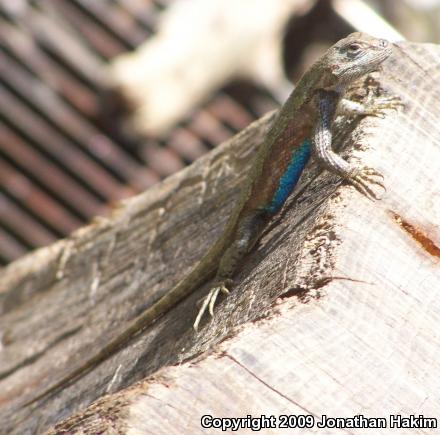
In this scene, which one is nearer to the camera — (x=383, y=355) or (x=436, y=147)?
(x=383, y=355)

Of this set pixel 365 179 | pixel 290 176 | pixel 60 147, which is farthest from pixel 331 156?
pixel 60 147

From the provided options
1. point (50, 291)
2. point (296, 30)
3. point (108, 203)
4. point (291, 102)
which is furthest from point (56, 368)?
point (296, 30)

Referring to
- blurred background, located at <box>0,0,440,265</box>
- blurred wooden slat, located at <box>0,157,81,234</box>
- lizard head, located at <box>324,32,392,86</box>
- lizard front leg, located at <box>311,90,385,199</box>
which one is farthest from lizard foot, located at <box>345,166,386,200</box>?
blurred wooden slat, located at <box>0,157,81,234</box>

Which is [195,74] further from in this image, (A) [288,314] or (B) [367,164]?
(A) [288,314]

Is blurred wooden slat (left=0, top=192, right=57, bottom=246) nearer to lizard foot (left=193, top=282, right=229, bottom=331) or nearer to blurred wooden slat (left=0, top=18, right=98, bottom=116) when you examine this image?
blurred wooden slat (left=0, top=18, right=98, bottom=116)

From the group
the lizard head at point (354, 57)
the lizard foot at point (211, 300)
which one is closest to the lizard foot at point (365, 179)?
the lizard foot at point (211, 300)

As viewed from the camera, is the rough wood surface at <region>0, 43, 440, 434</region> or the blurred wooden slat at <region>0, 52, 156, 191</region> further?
the blurred wooden slat at <region>0, 52, 156, 191</region>

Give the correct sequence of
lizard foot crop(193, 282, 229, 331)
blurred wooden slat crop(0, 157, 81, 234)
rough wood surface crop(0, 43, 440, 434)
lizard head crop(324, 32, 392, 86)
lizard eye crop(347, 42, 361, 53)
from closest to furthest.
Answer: rough wood surface crop(0, 43, 440, 434), lizard foot crop(193, 282, 229, 331), lizard head crop(324, 32, 392, 86), lizard eye crop(347, 42, 361, 53), blurred wooden slat crop(0, 157, 81, 234)
